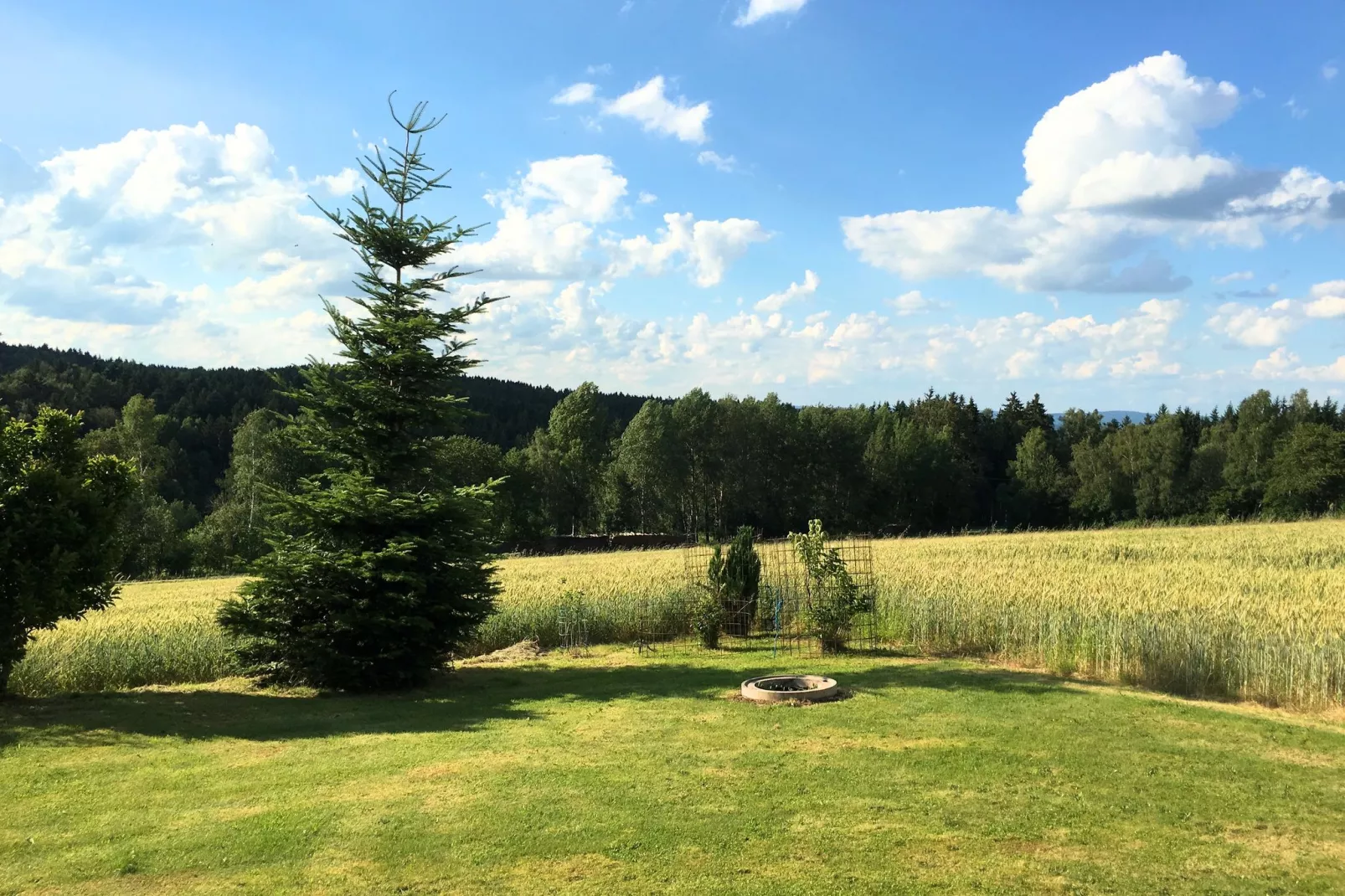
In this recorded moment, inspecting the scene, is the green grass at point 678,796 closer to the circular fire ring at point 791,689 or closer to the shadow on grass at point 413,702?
the shadow on grass at point 413,702

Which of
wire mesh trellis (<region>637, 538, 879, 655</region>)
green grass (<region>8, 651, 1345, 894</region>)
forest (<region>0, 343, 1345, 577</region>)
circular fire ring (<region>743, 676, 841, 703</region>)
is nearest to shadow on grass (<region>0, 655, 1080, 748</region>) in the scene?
green grass (<region>8, 651, 1345, 894</region>)

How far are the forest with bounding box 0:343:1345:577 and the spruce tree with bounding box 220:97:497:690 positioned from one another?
4563 centimetres

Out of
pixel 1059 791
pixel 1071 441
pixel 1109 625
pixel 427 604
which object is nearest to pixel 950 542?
pixel 1109 625

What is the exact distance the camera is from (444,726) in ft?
31.6

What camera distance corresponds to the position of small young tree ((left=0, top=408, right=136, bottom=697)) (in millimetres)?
9695

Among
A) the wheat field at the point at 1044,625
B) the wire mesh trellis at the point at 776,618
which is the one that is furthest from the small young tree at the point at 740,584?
the wheat field at the point at 1044,625

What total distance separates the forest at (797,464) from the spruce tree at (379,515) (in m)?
45.6

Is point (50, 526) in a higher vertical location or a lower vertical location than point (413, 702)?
higher

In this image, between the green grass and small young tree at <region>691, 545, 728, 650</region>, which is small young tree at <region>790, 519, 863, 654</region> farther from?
the green grass

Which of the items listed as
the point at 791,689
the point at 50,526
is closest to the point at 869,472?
the point at 791,689

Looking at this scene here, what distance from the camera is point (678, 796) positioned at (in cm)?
664

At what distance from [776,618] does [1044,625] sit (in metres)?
4.47

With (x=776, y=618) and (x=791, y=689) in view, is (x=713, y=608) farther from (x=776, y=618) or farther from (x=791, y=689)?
(x=791, y=689)

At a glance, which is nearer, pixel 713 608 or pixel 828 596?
pixel 828 596
